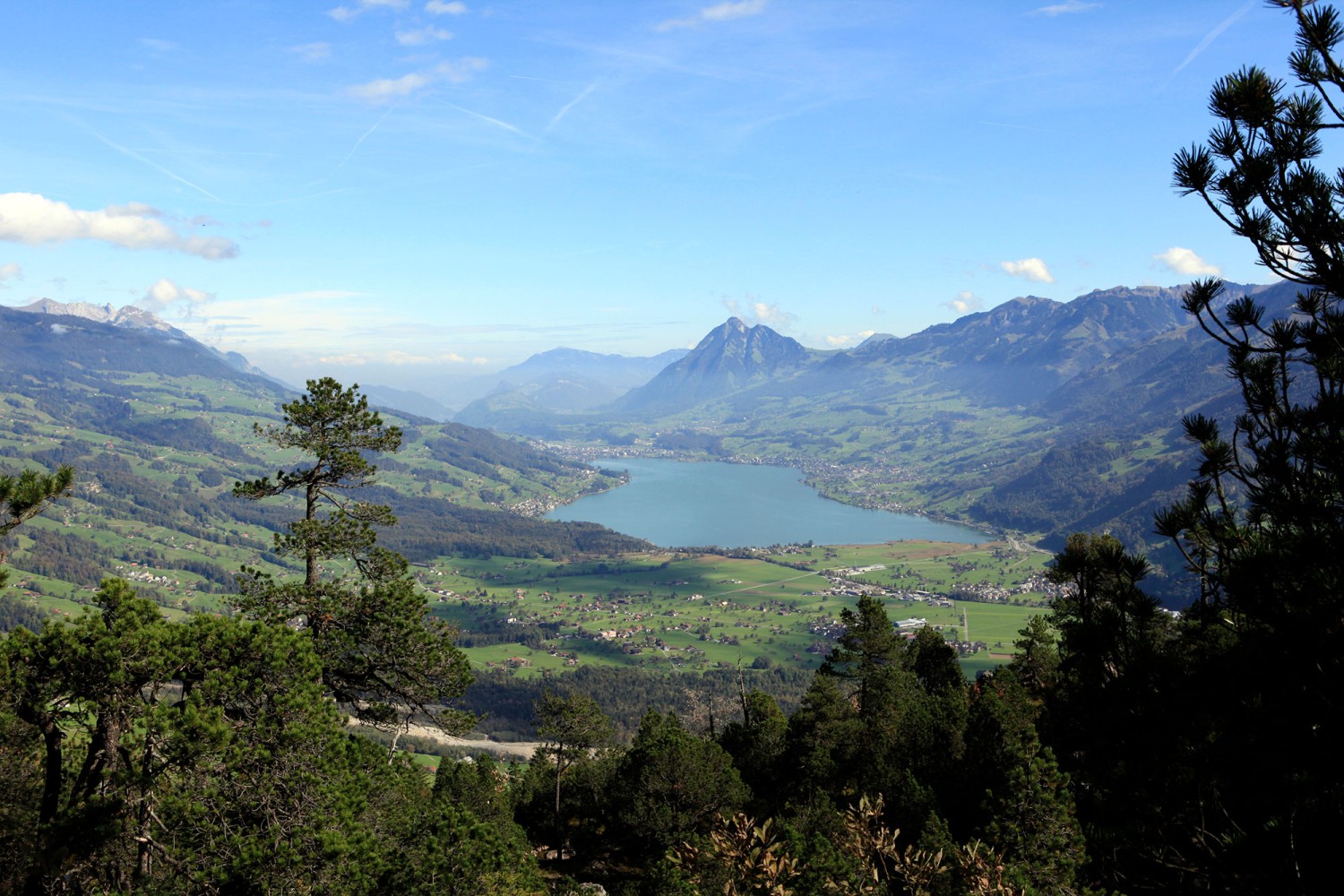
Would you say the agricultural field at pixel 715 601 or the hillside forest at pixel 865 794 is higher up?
the hillside forest at pixel 865 794

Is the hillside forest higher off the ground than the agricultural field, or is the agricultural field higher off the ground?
the hillside forest

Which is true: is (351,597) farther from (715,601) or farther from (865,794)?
(715,601)

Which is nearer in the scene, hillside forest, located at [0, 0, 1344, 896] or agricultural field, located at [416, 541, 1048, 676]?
hillside forest, located at [0, 0, 1344, 896]

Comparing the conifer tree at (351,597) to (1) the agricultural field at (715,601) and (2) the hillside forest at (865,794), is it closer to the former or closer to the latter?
(2) the hillside forest at (865,794)

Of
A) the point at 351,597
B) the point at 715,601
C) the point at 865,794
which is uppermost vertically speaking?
the point at 351,597

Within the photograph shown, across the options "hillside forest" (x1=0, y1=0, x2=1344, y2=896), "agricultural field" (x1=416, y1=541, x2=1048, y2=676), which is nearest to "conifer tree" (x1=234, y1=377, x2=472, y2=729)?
"hillside forest" (x1=0, y1=0, x2=1344, y2=896)

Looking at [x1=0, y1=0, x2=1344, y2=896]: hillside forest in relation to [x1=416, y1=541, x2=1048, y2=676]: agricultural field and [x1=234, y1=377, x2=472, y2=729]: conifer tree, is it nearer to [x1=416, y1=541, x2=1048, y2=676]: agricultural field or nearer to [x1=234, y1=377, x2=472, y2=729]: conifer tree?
[x1=234, y1=377, x2=472, y2=729]: conifer tree

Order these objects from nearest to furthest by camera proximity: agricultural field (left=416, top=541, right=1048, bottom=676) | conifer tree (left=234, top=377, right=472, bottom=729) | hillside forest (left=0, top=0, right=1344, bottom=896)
Answer: hillside forest (left=0, top=0, right=1344, bottom=896) → conifer tree (left=234, top=377, right=472, bottom=729) → agricultural field (left=416, top=541, right=1048, bottom=676)

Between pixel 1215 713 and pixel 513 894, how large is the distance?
9.02 meters

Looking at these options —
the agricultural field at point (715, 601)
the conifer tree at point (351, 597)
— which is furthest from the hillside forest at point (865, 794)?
the agricultural field at point (715, 601)

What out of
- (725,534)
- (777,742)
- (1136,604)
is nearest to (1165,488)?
(725,534)

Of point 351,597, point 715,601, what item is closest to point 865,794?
point 351,597

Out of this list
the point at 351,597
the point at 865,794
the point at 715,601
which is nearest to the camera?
the point at 865,794

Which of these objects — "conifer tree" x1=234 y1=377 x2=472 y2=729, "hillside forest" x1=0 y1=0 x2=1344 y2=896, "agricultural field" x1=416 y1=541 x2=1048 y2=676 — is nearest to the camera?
"hillside forest" x1=0 y1=0 x2=1344 y2=896
